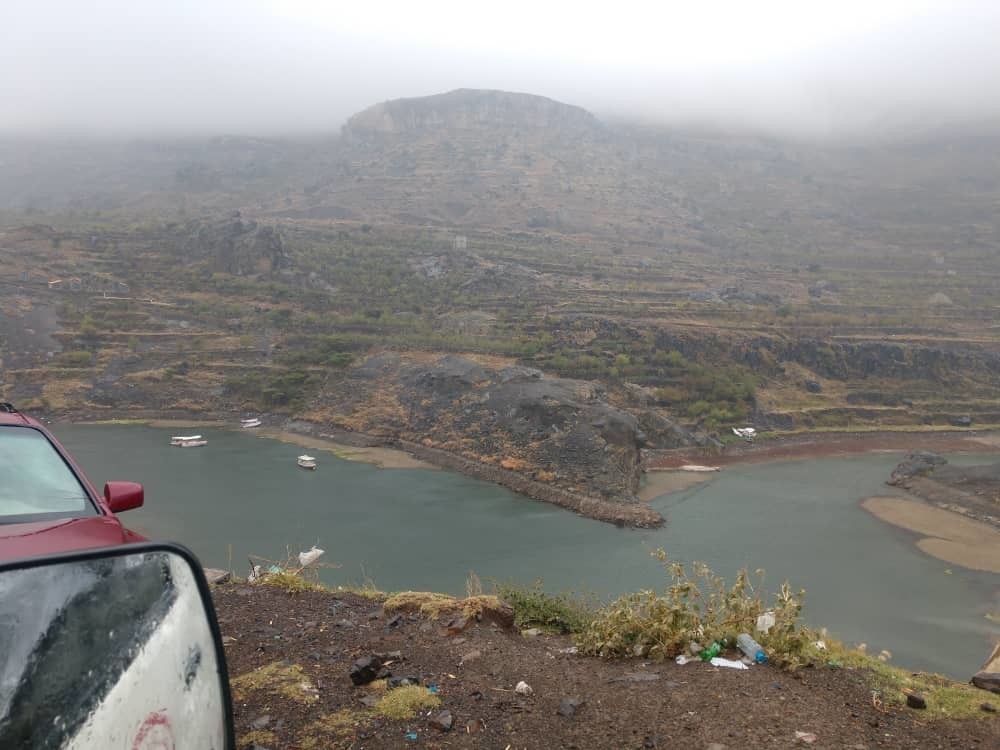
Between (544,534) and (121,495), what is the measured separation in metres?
23.1

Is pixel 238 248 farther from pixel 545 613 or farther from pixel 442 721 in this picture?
pixel 442 721

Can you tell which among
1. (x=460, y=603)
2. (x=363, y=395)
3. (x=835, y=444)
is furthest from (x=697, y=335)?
(x=460, y=603)

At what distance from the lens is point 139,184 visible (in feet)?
412

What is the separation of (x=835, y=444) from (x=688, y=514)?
61.7 feet

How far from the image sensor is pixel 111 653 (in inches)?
64.6

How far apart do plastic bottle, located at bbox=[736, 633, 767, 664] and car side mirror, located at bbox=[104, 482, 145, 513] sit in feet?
13.9

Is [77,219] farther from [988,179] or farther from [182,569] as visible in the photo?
[988,179]

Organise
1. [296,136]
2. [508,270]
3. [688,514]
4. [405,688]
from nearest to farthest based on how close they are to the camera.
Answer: [405,688]
[688,514]
[508,270]
[296,136]

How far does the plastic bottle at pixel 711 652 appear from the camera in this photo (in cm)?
481

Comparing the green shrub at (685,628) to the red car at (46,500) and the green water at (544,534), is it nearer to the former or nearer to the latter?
the red car at (46,500)

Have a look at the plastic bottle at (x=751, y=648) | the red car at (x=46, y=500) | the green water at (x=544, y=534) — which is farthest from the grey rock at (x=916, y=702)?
the green water at (x=544, y=534)

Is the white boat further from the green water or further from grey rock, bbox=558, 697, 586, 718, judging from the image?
grey rock, bbox=558, 697, 586, 718

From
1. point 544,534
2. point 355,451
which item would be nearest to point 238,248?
point 355,451

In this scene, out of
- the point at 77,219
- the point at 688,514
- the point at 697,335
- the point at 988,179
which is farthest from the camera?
the point at 988,179
